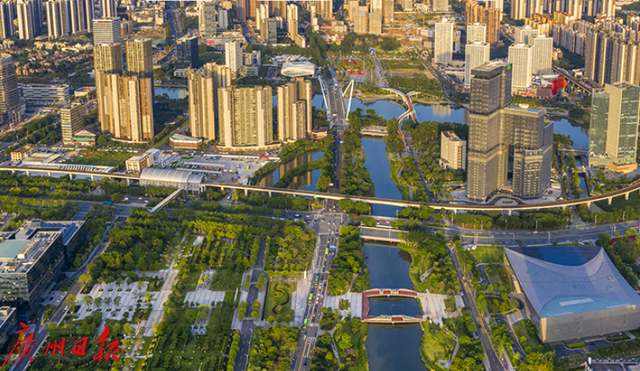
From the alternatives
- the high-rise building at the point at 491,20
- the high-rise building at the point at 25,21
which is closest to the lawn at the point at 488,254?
the high-rise building at the point at 491,20

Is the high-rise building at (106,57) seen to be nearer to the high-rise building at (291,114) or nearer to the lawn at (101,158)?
the lawn at (101,158)

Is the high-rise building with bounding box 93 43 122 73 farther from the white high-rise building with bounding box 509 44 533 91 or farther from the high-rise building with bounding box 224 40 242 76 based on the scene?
the white high-rise building with bounding box 509 44 533 91

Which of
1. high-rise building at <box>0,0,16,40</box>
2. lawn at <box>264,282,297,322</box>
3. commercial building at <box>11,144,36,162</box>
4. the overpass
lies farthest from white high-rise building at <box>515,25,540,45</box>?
high-rise building at <box>0,0,16,40</box>

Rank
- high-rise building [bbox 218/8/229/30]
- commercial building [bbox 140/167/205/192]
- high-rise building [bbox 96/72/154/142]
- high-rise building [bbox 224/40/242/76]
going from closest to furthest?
commercial building [bbox 140/167/205/192] → high-rise building [bbox 96/72/154/142] → high-rise building [bbox 224/40/242/76] → high-rise building [bbox 218/8/229/30]

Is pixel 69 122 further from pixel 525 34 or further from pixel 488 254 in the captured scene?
pixel 525 34

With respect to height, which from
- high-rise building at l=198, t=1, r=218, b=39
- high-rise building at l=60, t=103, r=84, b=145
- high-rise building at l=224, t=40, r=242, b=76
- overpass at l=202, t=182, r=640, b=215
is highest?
high-rise building at l=198, t=1, r=218, b=39

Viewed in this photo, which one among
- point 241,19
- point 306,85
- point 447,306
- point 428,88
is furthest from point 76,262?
point 241,19

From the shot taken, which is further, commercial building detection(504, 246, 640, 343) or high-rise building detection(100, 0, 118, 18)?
high-rise building detection(100, 0, 118, 18)

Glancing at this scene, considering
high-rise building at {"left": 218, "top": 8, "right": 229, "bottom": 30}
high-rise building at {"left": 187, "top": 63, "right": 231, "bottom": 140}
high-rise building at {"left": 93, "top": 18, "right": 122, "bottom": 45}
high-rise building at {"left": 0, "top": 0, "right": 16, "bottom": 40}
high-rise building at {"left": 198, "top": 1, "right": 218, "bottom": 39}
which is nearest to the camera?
high-rise building at {"left": 187, "top": 63, "right": 231, "bottom": 140}
